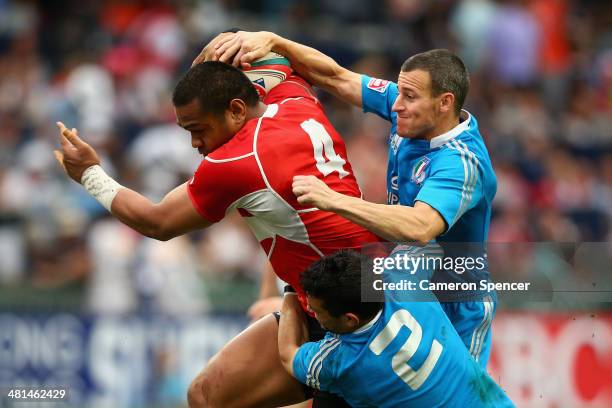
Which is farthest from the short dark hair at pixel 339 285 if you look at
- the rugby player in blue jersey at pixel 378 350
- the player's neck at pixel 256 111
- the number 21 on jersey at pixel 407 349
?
the player's neck at pixel 256 111

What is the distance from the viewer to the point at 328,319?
20.9ft

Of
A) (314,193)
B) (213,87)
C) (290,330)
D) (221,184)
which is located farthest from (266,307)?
(314,193)

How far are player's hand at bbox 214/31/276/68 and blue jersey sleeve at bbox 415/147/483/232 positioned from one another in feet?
3.90

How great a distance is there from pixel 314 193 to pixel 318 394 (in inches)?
51.7

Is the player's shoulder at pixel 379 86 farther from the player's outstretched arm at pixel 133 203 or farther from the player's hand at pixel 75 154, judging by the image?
the player's hand at pixel 75 154

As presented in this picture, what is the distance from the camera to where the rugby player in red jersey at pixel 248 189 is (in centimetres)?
645

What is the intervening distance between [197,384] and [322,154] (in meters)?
1.45

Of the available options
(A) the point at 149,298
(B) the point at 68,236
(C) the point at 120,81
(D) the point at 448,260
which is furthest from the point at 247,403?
(C) the point at 120,81

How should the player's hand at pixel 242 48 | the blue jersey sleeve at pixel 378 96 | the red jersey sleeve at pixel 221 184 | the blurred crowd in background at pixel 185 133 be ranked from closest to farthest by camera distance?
the red jersey sleeve at pixel 221 184 < the player's hand at pixel 242 48 < the blue jersey sleeve at pixel 378 96 < the blurred crowd in background at pixel 185 133

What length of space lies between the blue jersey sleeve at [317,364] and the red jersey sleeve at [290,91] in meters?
1.39

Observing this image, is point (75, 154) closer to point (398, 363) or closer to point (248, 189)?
point (248, 189)

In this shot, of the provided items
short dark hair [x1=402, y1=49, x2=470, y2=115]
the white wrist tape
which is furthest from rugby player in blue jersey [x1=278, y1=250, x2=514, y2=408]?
the white wrist tape

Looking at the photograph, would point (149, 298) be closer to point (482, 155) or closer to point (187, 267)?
point (187, 267)

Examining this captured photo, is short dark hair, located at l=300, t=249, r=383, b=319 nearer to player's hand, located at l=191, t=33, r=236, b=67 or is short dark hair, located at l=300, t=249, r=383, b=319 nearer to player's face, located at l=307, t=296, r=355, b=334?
player's face, located at l=307, t=296, r=355, b=334
